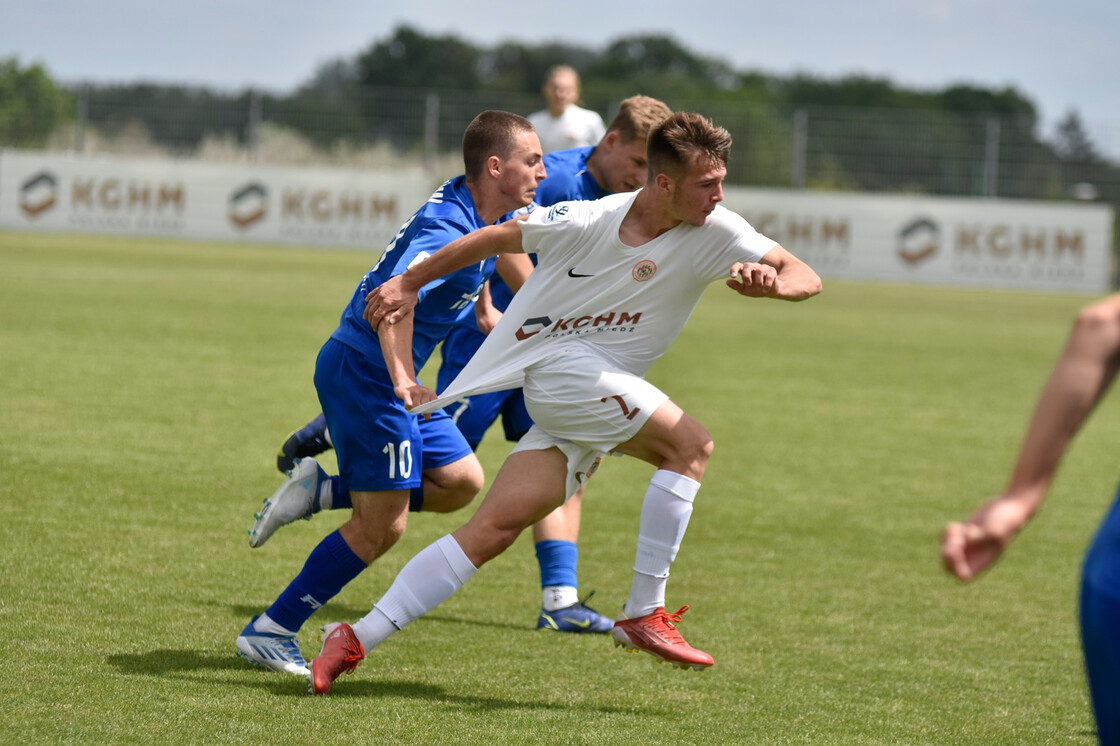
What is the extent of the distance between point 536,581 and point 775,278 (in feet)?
8.46

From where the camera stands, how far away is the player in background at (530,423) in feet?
16.8

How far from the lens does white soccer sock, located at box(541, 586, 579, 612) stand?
17.7 feet

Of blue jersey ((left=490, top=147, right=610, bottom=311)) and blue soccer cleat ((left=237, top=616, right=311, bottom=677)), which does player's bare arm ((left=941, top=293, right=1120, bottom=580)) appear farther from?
blue jersey ((left=490, top=147, right=610, bottom=311))

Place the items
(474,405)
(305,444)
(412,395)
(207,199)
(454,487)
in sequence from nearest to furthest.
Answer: (412,395), (454,487), (305,444), (474,405), (207,199)

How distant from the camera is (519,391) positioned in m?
6.07

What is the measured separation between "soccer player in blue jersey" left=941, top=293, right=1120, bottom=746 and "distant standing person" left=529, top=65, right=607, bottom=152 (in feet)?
29.3

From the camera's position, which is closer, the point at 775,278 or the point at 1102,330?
the point at 1102,330

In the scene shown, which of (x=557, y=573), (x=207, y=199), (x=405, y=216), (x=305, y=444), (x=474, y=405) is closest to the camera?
(x=557, y=573)

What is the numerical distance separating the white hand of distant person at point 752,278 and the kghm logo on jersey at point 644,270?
40cm

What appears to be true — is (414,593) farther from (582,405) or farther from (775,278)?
(775,278)

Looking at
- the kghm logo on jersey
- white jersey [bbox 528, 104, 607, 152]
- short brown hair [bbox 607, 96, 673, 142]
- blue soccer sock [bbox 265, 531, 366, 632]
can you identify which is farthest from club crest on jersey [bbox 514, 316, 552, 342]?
white jersey [bbox 528, 104, 607, 152]

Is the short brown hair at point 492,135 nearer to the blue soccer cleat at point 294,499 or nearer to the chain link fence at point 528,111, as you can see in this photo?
the blue soccer cleat at point 294,499

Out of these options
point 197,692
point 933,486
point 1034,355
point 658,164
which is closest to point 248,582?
point 197,692

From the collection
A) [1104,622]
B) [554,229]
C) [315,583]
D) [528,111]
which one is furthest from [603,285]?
[528,111]
